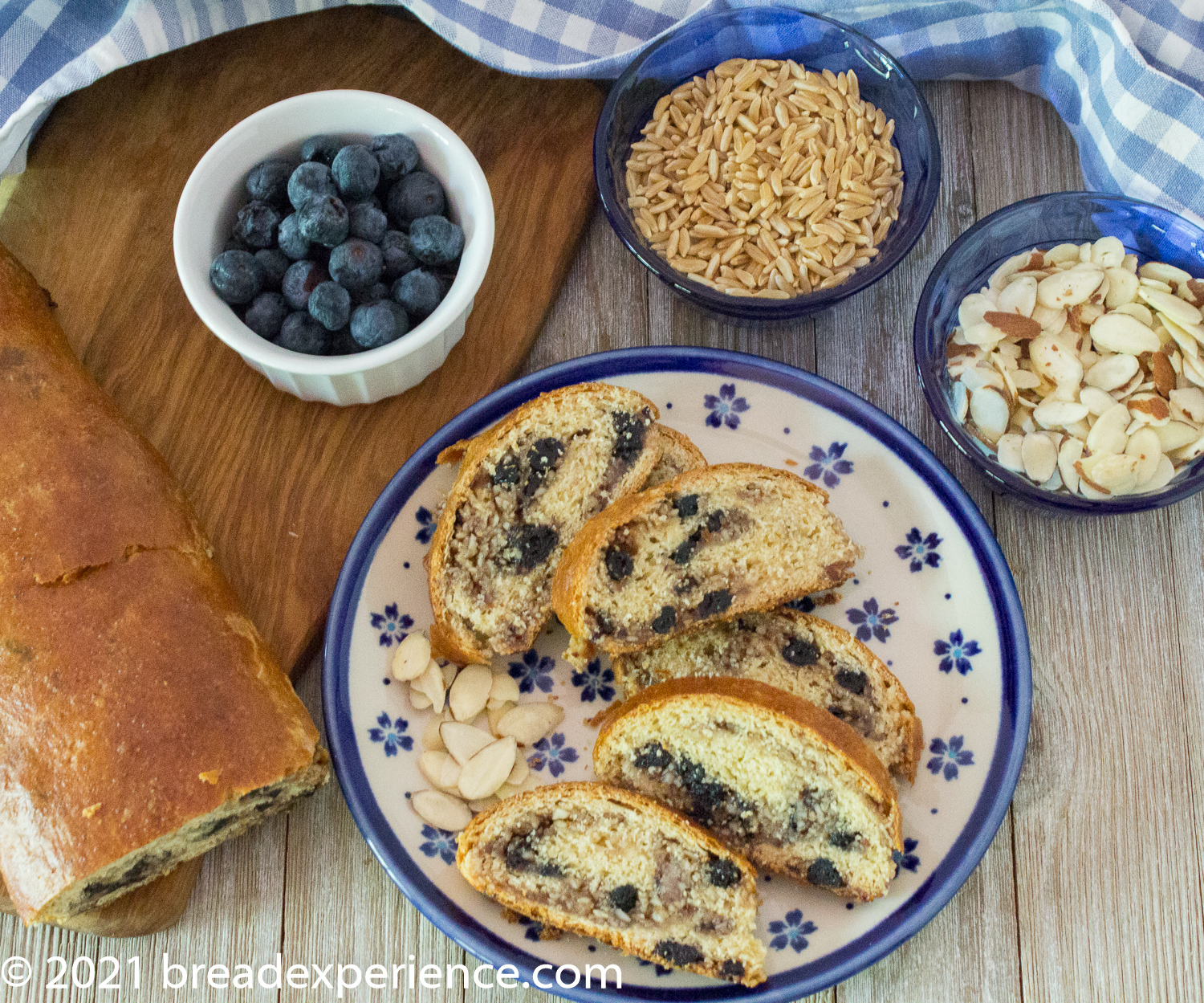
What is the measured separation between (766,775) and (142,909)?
3.78ft

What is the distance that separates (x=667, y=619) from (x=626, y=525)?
0.59 ft

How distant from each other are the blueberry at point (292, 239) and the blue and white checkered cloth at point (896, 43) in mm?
578

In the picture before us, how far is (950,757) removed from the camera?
6.72 feet

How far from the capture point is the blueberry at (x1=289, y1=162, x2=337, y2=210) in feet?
6.36

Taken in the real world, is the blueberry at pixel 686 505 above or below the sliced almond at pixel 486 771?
above

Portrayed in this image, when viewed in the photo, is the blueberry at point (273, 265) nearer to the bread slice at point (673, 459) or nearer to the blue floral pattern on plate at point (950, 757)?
the bread slice at point (673, 459)

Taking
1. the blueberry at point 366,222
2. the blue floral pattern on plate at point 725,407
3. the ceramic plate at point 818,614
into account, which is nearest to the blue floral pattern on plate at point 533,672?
the ceramic plate at point 818,614

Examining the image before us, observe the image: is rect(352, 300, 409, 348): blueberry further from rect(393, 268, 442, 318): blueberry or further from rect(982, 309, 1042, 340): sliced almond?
rect(982, 309, 1042, 340): sliced almond

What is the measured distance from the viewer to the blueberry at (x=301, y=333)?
1959 mm

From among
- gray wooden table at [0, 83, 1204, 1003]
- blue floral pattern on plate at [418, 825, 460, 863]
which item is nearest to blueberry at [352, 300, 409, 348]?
gray wooden table at [0, 83, 1204, 1003]

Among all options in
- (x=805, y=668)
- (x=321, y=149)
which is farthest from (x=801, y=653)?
(x=321, y=149)

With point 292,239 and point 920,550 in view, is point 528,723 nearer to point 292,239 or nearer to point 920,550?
point 920,550

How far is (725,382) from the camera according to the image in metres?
2.20

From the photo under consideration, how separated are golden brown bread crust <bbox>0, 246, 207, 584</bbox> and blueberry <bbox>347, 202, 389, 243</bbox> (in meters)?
0.57
